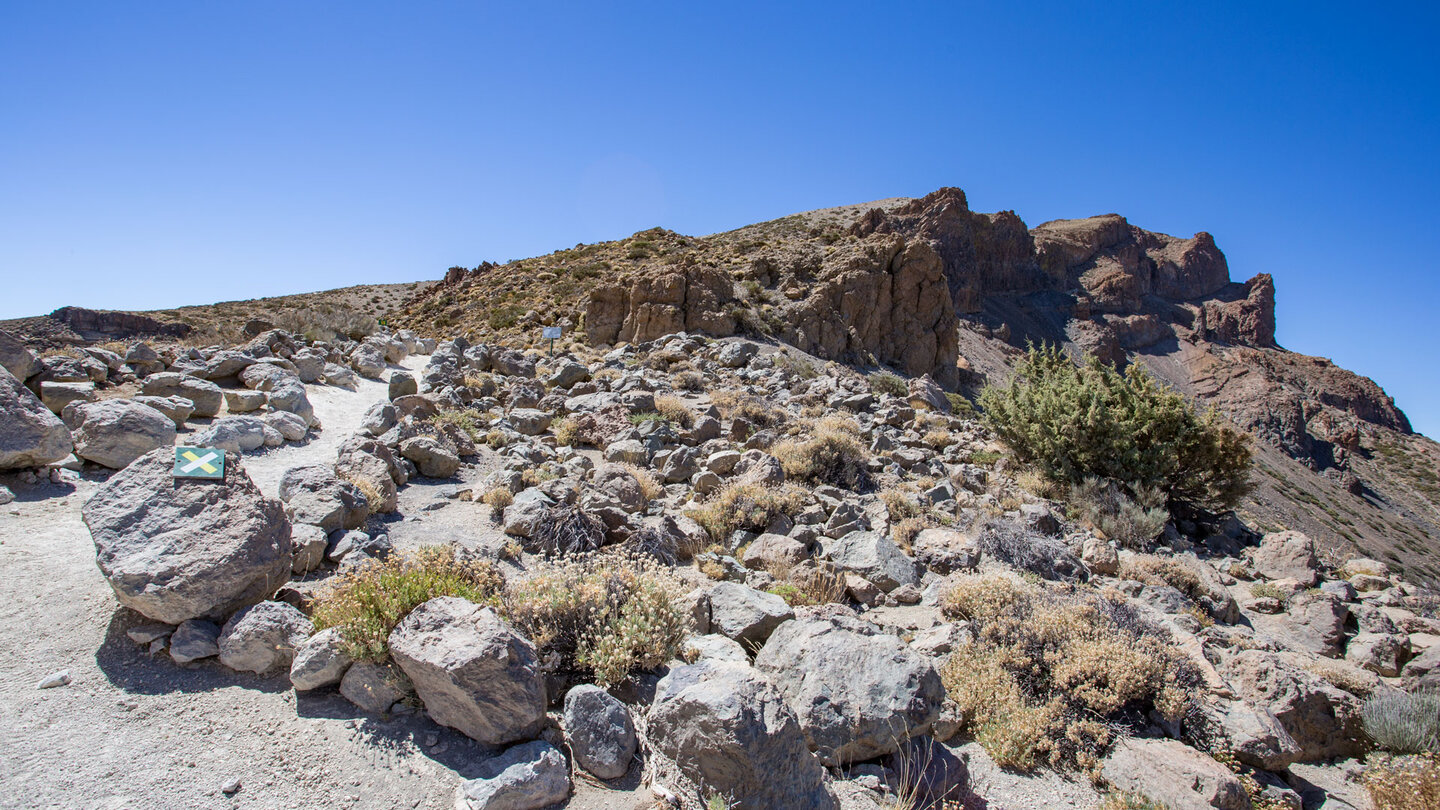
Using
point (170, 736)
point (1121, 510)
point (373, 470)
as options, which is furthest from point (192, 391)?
point (1121, 510)

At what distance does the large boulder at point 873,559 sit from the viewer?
586 centimetres

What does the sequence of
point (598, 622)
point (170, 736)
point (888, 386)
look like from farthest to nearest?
point (888, 386), point (598, 622), point (170, 736)

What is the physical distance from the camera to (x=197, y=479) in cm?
398

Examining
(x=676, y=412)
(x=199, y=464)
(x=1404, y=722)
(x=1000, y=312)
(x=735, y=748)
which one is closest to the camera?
(x=735, y=748)

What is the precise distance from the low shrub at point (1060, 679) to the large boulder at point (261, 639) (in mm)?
4408

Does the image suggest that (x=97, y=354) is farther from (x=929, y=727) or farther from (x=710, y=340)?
(x=710, y=340)

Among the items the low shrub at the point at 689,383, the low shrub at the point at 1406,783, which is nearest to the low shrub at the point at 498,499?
the low shrub at the point at 1406,783

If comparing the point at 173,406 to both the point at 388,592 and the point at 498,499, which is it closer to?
the point at 498,499

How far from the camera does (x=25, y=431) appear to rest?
5.26 metres

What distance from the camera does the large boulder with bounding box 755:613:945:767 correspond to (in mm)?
3361

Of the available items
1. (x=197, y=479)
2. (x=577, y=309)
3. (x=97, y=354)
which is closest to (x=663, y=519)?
(x=197, y=479)

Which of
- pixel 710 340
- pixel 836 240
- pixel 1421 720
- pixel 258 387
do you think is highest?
pixel 836 240

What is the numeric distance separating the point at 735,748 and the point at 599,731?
0.84 meters

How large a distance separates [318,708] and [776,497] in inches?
193
